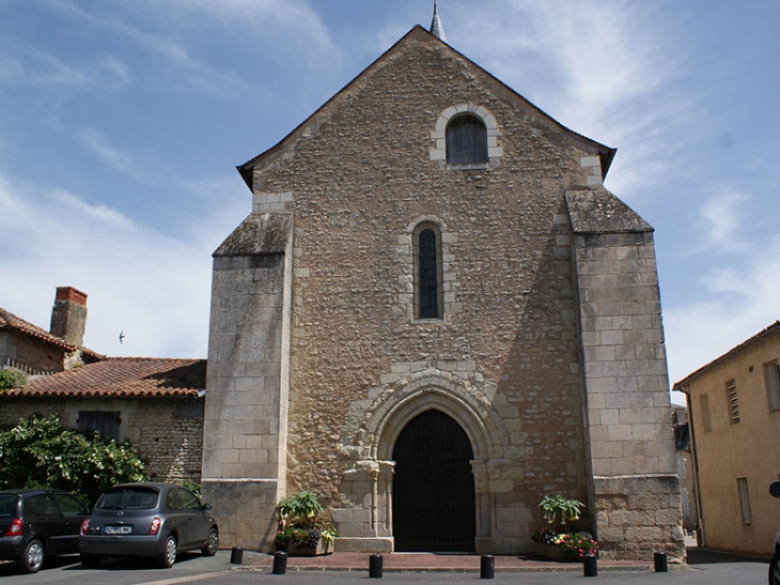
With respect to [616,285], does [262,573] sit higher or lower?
lower

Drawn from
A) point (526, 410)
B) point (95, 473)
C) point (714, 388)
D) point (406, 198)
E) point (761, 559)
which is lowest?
point (761, 559)

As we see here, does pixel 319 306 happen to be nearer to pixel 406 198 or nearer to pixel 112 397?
pixel 406 198

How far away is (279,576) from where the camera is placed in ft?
32.4

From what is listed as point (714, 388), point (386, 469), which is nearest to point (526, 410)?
point (386, 469)

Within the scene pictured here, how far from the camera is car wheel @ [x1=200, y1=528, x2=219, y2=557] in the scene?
37.8 ft

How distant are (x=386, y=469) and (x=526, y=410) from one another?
2.63 meters

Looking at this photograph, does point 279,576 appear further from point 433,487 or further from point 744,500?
point 744,500

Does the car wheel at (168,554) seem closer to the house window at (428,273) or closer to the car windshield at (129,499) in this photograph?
the car windshield at (129,499)

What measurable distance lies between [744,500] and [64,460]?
14925 millimetres

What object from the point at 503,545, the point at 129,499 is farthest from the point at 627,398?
the point at 129,499

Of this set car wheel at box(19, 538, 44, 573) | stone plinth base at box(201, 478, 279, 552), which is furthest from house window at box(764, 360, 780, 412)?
car wheel at box(19, 538, 44, 573)

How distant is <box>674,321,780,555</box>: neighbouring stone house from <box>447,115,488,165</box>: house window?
266 inches

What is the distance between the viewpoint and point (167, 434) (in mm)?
13812

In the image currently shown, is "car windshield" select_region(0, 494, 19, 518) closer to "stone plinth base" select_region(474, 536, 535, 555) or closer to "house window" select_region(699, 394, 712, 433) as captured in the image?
"stone plinth base" select_region(474, 536, 535, 555)
